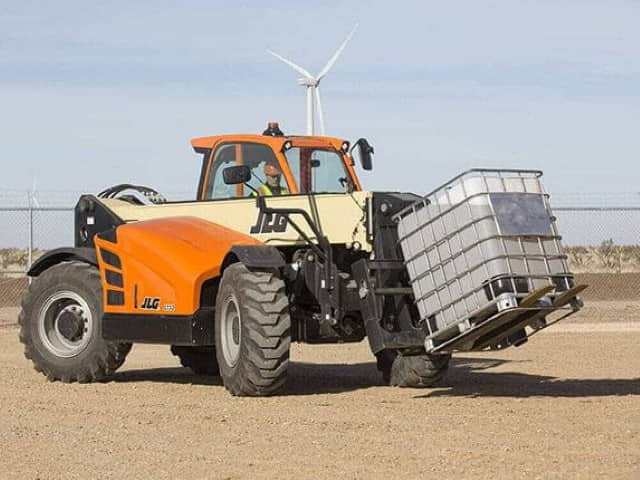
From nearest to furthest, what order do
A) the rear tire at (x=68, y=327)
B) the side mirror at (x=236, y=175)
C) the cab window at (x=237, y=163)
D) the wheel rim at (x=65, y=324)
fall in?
1. the side mirror at (x=236, y=175)
2. the cab window at (x=237, y=163)
3. the rear tire at (x=68, y=327)
4. the wheel rim at (x=65, y=324)

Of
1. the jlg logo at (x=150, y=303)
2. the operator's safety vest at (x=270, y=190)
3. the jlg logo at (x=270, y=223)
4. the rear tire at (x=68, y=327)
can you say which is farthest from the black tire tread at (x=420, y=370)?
the rear tire at (x=68, y=327)

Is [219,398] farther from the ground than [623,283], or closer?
closer

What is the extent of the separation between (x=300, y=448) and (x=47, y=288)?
634 cm

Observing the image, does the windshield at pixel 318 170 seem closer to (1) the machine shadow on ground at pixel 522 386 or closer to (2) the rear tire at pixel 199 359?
(1) the machine shadow on ground at pixel 522 386

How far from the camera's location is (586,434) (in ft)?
35.9

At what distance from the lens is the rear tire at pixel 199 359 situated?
54.9 ft

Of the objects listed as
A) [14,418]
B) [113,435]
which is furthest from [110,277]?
[113,435]

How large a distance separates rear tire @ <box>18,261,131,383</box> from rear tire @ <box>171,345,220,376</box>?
48.6 inches

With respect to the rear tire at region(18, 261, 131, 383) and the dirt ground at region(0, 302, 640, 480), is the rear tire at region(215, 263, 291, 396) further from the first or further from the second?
the rear tire at region(18, 261, 131, 383)

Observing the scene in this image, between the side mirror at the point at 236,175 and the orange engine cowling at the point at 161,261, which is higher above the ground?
the side mirror at the point at 236,175

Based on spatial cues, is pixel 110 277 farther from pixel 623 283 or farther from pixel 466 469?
pixel 623 283

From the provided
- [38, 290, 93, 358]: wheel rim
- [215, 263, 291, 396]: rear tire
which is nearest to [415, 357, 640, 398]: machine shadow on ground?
[215, 263, 291, 396]: rear tire

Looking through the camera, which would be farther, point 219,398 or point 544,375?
point 544,375

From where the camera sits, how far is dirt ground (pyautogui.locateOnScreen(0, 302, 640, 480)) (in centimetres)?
950
